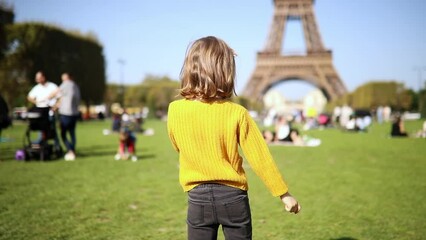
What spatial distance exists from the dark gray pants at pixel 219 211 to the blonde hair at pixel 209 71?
0.47m

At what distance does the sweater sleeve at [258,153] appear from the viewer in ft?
6.20

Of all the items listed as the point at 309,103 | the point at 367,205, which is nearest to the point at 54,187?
the point at 367,205

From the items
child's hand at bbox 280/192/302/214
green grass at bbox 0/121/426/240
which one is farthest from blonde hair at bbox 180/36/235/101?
green grass at bbox 0/121/426/240

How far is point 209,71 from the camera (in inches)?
74.6

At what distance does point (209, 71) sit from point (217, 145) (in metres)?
0.37

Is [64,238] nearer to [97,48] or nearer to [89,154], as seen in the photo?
[89,154]

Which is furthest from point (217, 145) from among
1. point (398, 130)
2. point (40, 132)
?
point (398, 130)

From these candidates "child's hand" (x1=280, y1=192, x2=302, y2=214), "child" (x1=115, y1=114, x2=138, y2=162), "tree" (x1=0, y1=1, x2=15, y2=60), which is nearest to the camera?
"child's hand" (x1=280, y1=192, x2=302, y2=214)

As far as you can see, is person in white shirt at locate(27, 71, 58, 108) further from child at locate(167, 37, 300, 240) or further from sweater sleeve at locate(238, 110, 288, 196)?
sweater sleeve at locate(238, 110, 288, 196)

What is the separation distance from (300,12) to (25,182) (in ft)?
179

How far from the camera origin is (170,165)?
8.52 m

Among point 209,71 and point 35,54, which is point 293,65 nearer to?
point 35,54

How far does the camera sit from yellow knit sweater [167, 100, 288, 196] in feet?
6.19

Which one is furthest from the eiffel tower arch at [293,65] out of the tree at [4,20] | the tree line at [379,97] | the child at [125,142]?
the child at [125,142]
